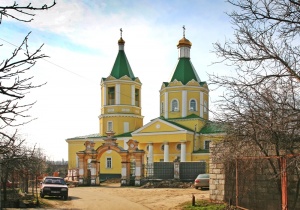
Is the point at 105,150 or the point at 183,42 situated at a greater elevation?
the point at 183,42

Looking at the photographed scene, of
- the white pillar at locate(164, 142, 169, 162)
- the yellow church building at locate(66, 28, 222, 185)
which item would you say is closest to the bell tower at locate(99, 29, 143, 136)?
the yellow church building at locate(66, 28, 222, 185)

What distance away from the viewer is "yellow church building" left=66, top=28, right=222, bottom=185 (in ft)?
163

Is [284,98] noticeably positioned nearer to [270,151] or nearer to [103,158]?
[270,151]

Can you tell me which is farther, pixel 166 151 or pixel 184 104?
pixel 184 104

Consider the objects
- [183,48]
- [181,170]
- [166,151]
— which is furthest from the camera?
[183,48]

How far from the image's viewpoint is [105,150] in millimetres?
41000

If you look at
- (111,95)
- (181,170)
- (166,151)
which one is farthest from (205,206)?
(111,95)

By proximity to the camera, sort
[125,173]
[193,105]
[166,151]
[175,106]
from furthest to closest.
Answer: [175,106], [193,105], [166,151], [125,173]

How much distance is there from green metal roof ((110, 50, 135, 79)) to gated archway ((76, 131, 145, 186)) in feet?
50.2

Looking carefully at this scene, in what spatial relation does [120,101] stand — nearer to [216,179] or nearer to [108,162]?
[108,162]

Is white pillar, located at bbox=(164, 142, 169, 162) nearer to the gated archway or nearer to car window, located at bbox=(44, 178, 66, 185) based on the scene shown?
the gated archway

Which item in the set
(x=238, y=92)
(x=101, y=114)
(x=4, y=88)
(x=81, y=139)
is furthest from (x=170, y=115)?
(x=4, y=88)

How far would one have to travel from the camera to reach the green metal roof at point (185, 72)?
53888 millimetres

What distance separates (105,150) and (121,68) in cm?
1712
